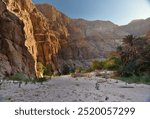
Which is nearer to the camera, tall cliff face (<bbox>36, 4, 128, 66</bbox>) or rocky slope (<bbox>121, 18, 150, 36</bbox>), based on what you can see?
tall cliff face (<bbox>36, 4, 128, 66</bbox>)

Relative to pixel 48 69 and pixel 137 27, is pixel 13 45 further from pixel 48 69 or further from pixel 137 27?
pixel 137 27

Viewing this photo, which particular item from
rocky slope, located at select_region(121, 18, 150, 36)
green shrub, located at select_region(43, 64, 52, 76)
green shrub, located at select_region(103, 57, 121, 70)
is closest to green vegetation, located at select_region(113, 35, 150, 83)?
green shrub, located at select_region(103, 57, 121, 70)

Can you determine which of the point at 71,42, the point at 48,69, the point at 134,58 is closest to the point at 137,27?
the point at 71,42

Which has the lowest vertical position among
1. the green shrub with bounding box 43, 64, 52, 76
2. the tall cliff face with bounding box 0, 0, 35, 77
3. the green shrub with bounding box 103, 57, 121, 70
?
the green shrub with bounding box 43, 64, 52, 76

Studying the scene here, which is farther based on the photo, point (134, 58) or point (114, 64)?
point (114, 64)

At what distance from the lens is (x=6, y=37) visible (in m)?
40.3

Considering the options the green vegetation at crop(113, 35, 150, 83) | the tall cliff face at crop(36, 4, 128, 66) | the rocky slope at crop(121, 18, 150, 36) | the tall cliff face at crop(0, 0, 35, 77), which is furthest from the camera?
the rocky slope at crop(121, 18, 150, 36)

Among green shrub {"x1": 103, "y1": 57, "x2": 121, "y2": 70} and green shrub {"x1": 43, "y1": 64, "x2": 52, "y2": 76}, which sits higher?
green shrub {"x1": 103, "y1": 57, "x2": 121, "y2": 70}

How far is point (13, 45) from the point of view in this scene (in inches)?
Answer: 1608

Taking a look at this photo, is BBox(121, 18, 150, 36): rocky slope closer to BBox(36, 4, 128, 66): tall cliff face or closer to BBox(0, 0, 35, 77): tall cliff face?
BBox(36, 4, 128, 66): tall cliff face

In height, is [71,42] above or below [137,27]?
below

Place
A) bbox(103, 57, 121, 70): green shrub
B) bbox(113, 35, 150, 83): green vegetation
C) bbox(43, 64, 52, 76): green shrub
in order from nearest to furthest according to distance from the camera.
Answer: bbox(113, 35, 150, 83): green vegetation
bbox(103, 57, 121, 70): green shrub
bbox(43, 64, 52, 76): green shrub

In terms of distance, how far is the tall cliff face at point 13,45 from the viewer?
38.3m

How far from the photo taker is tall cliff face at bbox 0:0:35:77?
3828cm
